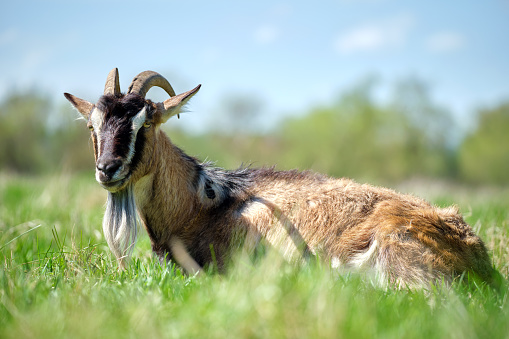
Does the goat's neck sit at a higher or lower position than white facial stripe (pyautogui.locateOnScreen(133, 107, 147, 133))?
lower

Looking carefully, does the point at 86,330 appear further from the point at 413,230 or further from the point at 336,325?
the point at 413,230

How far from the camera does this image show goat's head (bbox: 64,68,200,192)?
385cm

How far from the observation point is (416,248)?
3.76 metres

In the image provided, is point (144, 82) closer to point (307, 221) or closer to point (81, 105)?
point (81, 105)

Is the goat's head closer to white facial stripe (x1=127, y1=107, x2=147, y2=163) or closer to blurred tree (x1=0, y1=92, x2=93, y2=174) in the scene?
white facial stripe (x1=127, y1=107, x2=147, y2=163)

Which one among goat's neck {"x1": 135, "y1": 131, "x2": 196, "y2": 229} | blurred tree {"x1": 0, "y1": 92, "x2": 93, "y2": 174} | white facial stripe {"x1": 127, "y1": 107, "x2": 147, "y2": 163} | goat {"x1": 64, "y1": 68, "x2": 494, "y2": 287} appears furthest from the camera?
blurred tree {"x1": 0, "y1": 92, "x2": 93, "y2": 174}

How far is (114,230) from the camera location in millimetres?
4277

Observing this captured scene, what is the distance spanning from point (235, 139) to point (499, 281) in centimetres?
3375

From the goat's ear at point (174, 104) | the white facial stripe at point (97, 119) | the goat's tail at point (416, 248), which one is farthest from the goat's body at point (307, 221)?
the white facial stripe at point (97, 119)

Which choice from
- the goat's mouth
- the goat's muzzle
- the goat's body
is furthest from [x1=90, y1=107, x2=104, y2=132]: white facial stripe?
the goat's body

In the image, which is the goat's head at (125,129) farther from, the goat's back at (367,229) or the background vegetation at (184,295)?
the goat's back at (367,229)

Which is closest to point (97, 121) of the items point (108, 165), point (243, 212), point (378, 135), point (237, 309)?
point (108, 165)

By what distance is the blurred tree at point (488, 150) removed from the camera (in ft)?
117

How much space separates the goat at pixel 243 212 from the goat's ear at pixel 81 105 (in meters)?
0.01
